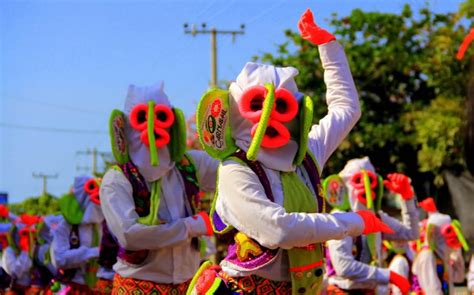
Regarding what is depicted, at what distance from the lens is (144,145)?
7191mm

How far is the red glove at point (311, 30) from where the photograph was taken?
531cm

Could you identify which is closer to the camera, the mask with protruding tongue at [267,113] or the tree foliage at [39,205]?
the mask with protruding tongue at [267,113]

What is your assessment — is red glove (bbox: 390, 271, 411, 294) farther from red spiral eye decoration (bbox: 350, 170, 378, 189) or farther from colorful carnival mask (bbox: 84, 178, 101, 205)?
colorful carnival mask (bbox: 84, 178, 101, 205)

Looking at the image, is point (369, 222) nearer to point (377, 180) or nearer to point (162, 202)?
point (162, 202)

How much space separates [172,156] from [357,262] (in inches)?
92.1

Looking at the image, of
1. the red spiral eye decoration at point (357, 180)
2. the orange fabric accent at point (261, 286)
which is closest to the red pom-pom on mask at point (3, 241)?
the red spiral eye decoration at point (357, 180)

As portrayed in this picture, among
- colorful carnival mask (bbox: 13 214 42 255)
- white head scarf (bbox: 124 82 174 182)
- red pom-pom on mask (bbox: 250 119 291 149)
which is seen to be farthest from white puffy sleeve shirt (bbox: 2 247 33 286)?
red pom-pom on mask (bbox: 250 119 291 149)

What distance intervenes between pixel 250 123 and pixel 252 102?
12 centimetres

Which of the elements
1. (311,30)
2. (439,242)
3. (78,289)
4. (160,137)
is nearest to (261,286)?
(311,30)

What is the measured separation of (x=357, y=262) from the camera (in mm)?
8711

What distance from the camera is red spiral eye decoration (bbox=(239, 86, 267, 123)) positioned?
4.90 meters

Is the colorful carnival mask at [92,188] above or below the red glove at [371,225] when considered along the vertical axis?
below

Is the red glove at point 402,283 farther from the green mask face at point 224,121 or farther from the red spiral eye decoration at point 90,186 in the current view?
the red spiral eye decoration at point 90,186

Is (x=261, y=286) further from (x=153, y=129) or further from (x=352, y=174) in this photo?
(x=352, y=174)
